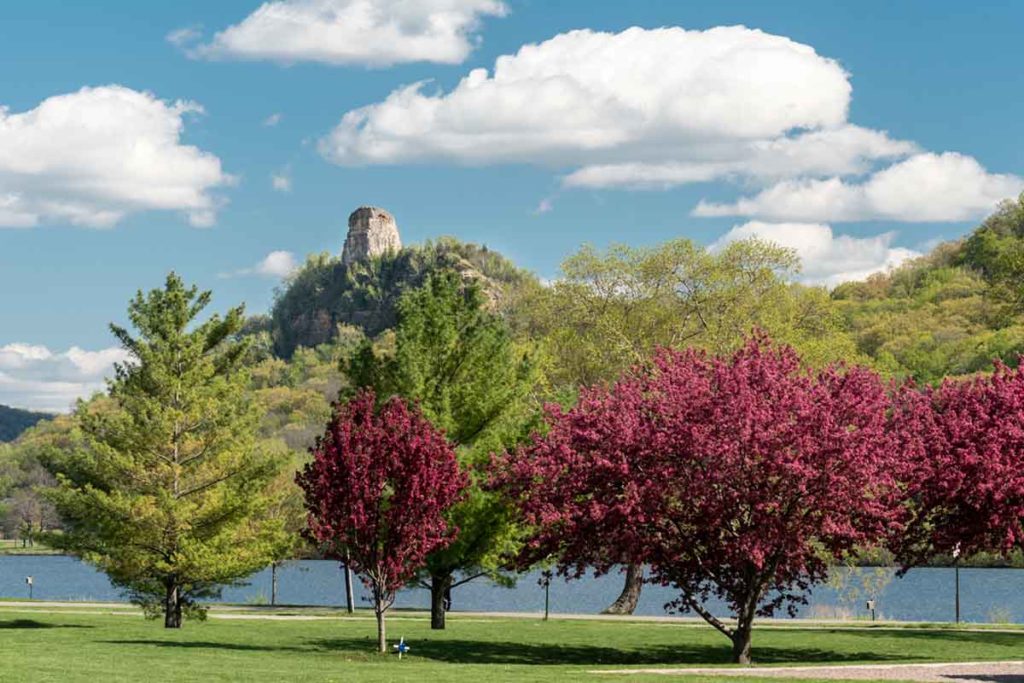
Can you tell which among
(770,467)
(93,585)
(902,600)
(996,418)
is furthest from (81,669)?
(93,585)

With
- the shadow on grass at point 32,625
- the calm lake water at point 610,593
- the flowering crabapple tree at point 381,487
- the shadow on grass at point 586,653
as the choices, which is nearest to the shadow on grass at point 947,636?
the shadow on grass at point 586,653

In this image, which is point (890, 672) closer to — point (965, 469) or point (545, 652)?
point (965, 469)

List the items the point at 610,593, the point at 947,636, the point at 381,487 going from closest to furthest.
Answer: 1. the point at 381,487
2. the point at 947,636
3. the point at 610,593

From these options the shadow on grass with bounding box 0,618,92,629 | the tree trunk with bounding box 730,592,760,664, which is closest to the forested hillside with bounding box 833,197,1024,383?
the tree trunk with bounding box 730,592,760,664

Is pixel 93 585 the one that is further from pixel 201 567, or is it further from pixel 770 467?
pixel 770 467

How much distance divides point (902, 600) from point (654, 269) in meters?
26.3

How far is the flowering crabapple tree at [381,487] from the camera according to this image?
3178 centimetres

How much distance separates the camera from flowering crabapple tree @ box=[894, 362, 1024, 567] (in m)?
34.5

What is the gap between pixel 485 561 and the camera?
4144 centimetres

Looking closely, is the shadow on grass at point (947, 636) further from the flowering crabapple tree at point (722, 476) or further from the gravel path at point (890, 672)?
the gravel path at point (890, 672)

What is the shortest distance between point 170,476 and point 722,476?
17973 millimetres

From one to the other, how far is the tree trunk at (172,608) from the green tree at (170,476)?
39 millimetres

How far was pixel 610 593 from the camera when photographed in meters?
73.1

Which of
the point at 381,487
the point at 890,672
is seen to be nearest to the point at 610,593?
the point at 381,487
